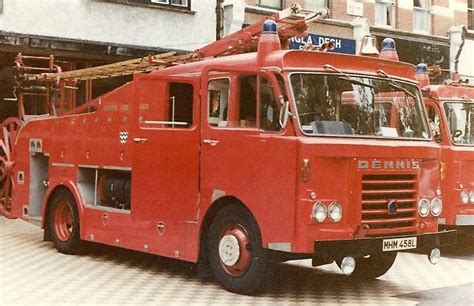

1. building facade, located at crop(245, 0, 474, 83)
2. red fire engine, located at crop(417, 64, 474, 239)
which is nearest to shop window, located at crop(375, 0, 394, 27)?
building facade, located at crop(245, 0, 474, 83)

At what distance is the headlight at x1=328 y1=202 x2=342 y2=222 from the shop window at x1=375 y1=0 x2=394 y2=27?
15.7 meters

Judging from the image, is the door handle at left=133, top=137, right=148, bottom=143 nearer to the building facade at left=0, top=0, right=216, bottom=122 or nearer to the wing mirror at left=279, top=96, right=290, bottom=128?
the wing mirror at left=279, top=96, right=290, bottom=128

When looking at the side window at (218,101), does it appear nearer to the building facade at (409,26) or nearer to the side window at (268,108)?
the side window at (268,108)

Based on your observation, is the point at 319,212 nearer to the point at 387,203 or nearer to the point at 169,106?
the point at 387,203

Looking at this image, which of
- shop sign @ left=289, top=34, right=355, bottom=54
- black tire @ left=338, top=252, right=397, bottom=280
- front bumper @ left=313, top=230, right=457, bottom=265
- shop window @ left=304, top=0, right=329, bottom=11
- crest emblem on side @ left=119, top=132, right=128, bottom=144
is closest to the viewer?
front bumper @ left=313, top=230, right=457, bottom=265

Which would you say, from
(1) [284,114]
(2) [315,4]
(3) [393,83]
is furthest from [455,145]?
(2) [315,4]

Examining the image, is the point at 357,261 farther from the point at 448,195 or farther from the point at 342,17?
the point at 342,17

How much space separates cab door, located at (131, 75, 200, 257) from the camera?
9.38 meters

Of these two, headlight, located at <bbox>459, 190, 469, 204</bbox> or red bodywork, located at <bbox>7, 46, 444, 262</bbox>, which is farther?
headlight, located at <bbox>459, 190, 469, 204</bbox>

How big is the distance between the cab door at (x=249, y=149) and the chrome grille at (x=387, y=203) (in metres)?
0.89

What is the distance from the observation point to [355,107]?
29.4ft

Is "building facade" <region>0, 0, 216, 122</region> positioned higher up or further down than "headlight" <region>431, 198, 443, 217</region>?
higher up

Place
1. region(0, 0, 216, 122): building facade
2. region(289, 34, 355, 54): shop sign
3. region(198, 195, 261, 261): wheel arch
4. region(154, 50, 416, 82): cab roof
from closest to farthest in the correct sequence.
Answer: region(154, 50, 416, 82): cab roof
region(198, 195, 261, 261): wheel arch
region(0, 0, 216, 122): building facade
region(289, 34, 355, 54): shop sign

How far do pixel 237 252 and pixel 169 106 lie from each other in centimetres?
210
